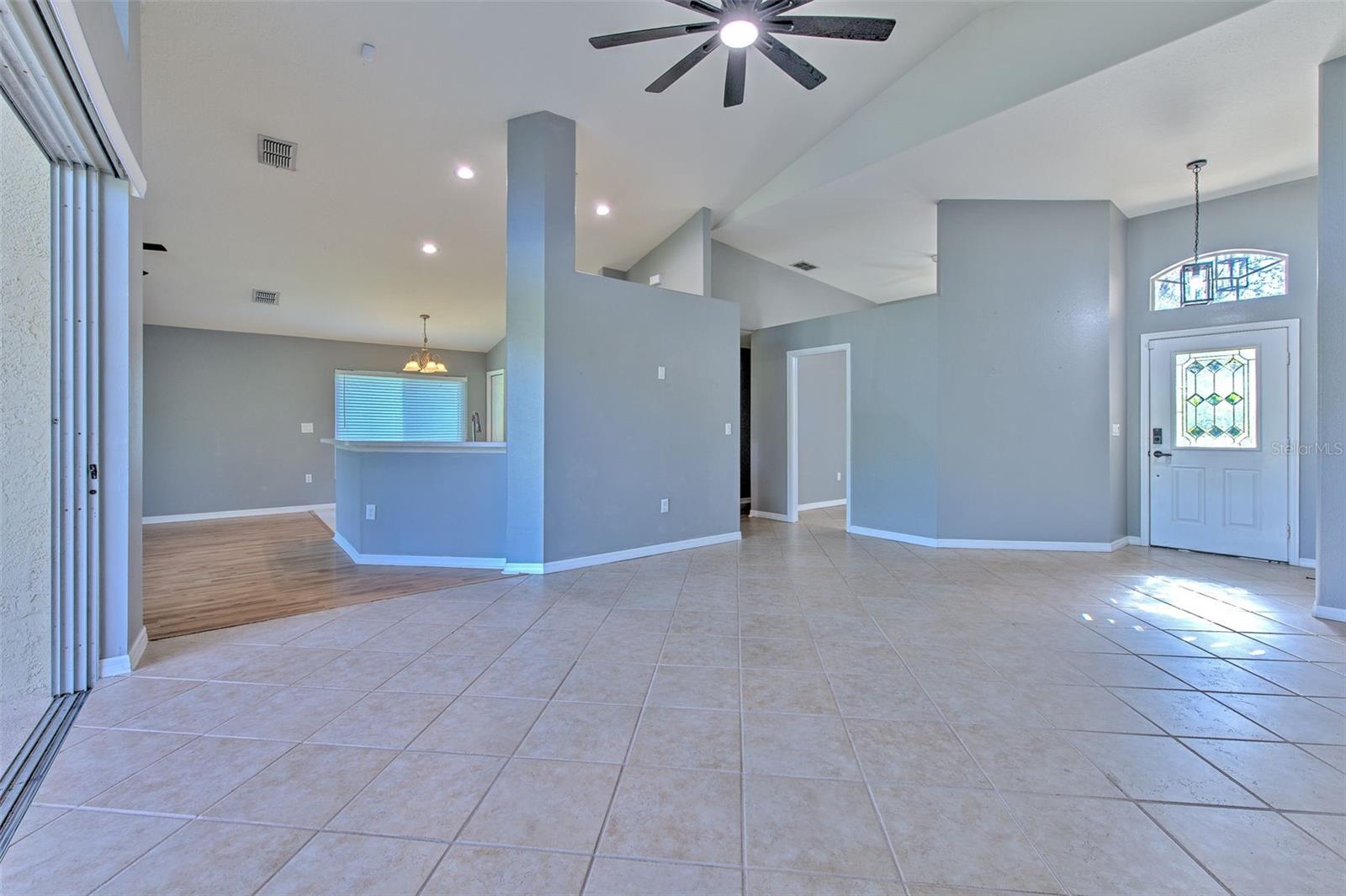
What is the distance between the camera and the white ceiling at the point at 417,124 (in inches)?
120

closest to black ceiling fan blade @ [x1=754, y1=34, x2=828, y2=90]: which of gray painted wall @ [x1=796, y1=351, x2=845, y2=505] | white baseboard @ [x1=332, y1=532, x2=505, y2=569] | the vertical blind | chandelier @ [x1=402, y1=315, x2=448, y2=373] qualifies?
white baseboard @ [x1=332, y1=532, x2=505, y2=569]

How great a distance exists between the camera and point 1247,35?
2.79 meters

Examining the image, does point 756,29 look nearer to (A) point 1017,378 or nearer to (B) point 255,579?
(A) point 1017,378

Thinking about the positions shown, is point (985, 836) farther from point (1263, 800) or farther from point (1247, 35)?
point (1247, 35)

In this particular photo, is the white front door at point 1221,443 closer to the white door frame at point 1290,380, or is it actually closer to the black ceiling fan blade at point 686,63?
the white door frame at point 1290,380

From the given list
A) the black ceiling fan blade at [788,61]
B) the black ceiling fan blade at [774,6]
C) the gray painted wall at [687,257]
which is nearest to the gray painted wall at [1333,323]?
the black ceiling fan blade at [788,61]

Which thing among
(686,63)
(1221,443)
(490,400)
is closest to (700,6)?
(686,63)

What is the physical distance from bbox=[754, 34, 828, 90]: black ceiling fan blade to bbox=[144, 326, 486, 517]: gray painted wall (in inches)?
295

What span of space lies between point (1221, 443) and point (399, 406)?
9.71m

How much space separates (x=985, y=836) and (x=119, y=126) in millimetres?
3830

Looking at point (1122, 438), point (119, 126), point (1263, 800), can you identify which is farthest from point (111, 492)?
point (1122, 438)

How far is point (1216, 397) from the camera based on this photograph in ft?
15.3

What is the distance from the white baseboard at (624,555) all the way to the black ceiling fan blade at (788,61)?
338 cm

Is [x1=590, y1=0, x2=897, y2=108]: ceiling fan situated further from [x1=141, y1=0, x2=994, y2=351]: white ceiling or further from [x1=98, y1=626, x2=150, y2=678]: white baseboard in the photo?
[x1=98, y1=626, x2=150, y2=678]: white baseboard
